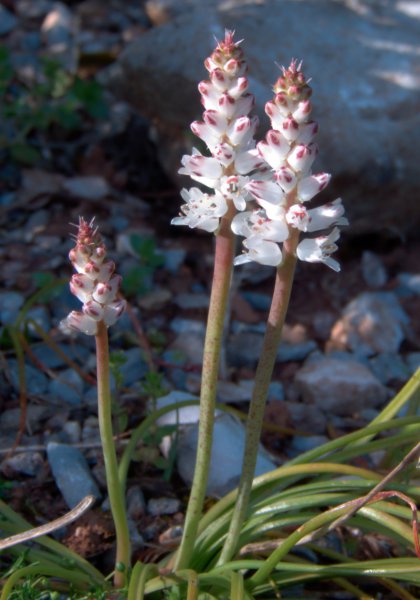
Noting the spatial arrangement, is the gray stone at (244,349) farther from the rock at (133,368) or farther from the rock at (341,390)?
the rock at (133,368)

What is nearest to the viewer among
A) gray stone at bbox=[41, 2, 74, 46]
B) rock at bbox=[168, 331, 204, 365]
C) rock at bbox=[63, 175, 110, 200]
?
rock at bbox=[168, 331, 204, 365]

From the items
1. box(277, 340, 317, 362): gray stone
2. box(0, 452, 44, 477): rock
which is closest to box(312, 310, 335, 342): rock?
box(277, 340, 317, 362): gray stone

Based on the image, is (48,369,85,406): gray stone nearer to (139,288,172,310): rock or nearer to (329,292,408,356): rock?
(139,288,172,310): rock

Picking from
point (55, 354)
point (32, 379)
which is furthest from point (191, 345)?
point (32, 379)

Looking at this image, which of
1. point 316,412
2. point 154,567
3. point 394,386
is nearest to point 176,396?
point 316,412

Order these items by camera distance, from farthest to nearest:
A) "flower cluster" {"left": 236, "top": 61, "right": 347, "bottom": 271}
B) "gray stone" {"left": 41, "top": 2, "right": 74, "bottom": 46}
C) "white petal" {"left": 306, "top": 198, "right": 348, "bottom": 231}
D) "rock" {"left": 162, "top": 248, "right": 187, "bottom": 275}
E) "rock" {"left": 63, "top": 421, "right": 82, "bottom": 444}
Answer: "gray stone" {"left": 41, "top": 2, "right": 74, "bottom": 46} < "rock" {"left": 162, "top": 248, "right": 187, "bottom": 275} < "rock" {"left": 63, "top": 421, "right": 82, "bottom": 444} < "white petal" {"left": 306, "top": 198, "right": 348, "bottom": 231} < "flower cluster" {"left": 236, "top": 61, "right": 347, "bottom": 271}

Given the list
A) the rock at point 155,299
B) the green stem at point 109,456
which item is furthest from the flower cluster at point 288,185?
the rock at point 155,299

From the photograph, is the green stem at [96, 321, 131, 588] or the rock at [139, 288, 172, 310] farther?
the rock at [139, 288, 172, 310]
